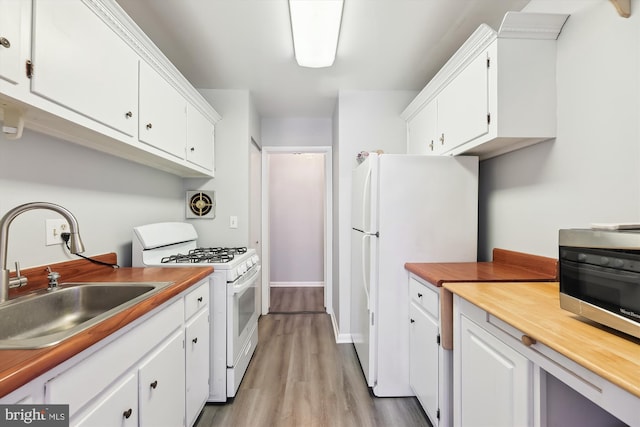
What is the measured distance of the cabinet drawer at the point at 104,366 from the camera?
0.75 m

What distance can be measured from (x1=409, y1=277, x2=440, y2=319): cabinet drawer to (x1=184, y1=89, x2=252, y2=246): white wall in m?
1.61

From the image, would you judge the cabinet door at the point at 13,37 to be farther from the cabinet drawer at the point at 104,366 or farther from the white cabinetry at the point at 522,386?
the white cabinetry at the point at 522,386

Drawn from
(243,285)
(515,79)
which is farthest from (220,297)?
(515,79)

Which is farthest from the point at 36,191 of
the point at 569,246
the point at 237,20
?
the point at 569,246

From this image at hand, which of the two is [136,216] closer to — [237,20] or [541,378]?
[237,20]

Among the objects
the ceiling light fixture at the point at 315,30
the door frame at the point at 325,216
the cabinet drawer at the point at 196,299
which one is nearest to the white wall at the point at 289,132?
the door frame at the point at 325,216

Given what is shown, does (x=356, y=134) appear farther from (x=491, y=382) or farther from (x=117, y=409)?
(x=117, y=409)

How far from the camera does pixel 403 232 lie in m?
1.93

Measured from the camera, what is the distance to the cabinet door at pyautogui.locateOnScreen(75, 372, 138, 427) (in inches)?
33.8

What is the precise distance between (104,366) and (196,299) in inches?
29.3

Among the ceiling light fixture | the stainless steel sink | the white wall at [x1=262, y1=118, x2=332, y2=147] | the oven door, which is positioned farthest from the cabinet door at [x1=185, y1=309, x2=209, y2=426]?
the white wall at [x1=262, y1=118, x2=332, y2=147]

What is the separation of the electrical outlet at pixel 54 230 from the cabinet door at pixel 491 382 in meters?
1.95

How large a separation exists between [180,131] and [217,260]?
94 centimetres

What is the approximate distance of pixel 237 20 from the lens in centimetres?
182
